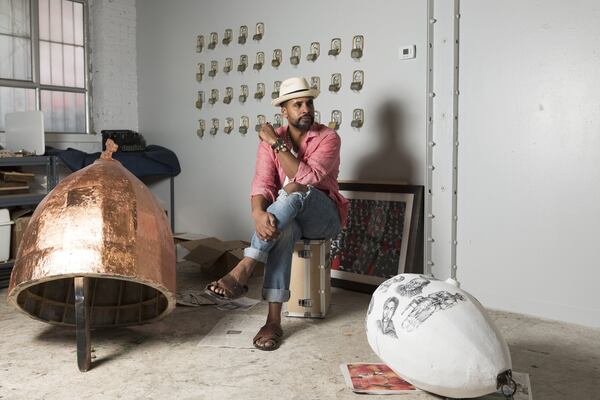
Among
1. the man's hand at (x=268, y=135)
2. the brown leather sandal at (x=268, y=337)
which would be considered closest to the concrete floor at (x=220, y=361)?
the brown leather sandal at (x=268, y=337)

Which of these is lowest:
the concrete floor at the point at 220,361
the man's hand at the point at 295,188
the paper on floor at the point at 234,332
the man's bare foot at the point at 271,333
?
the concrete floor at the point at 220,361

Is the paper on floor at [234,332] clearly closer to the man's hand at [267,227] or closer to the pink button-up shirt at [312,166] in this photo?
the man's hand at [267,227]

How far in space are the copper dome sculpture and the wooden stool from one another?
720 millimetres

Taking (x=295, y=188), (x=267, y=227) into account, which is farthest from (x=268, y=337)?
(x=295, y=188)

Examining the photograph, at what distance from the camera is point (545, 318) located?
3.06 metres

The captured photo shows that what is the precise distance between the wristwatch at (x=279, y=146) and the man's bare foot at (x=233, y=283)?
63 cm

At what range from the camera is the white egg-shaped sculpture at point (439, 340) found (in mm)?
1772

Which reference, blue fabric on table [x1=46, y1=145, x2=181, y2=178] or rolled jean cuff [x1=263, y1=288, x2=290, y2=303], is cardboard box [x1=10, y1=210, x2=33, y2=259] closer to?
blue fabric on table [x1=46, y1=145, x2=181, y2=178]

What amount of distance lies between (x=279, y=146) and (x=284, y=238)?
0.52 meters

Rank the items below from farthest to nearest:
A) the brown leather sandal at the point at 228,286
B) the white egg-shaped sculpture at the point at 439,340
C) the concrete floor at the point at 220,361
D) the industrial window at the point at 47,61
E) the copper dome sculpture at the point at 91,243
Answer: the industrial window at the point at 47,61
the brown leather sandal at the point at 228,286
the copper dome sculpture at the point at 91,243
the concrete floor at the point at 220,361
the white egg-shaped sculpture at the point at 439,340

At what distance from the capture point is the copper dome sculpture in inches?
87.4

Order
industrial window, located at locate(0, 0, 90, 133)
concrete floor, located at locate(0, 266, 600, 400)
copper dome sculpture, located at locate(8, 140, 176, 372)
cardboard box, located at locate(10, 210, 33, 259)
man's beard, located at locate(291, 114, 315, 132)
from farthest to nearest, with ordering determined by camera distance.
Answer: industrial window, located at locate(0, 0, 90, 133) → cardboard box, located at locate(10, 210, 33, 259) → man's beard, located at locate(291, 114, 315, 132) → copper dome sculpture, located at locate(8, 140, 176, 372) → concrete floor, located at locate(0, 266, 600, 400)

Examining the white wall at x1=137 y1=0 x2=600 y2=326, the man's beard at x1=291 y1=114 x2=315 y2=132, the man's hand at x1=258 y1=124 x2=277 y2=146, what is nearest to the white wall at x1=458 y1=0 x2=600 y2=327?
the white wall at x1=137 y1=0 x2=600 y2=326

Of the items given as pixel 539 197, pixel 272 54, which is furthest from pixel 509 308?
pixel 272 54
